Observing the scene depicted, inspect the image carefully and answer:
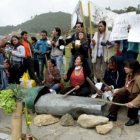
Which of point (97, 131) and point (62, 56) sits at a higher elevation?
point (62, 56)

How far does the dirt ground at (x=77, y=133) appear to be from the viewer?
279 cm

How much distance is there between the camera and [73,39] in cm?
496

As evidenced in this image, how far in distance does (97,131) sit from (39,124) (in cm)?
114

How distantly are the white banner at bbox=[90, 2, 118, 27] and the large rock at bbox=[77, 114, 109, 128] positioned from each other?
2722 mm

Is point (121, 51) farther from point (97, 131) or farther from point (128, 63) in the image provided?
point (97, 131)

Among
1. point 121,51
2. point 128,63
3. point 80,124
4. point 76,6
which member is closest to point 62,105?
point 80,124

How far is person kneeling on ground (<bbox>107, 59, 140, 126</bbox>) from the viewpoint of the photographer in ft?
10.1

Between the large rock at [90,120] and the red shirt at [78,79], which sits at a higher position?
the red shirt at [78,79]

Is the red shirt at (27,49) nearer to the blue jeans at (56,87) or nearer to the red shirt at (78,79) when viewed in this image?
the blue jeans at (56,87)

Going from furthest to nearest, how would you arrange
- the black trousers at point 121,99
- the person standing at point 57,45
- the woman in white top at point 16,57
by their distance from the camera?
the person standing at point 57,45 → the woman in white top at point 16,57 → the black trousers at point 121,99

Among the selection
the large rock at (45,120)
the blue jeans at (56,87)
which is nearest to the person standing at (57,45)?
the blue jeans at (56,87)

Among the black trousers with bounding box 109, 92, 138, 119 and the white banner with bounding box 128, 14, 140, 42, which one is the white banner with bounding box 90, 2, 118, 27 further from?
the black trousers with bounding box 109, 92, 138, 119

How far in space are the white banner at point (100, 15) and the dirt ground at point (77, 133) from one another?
2.77 meters

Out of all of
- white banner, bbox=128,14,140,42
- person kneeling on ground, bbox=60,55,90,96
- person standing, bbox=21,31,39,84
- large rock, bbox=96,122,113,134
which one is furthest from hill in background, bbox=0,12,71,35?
large rock, bbox=96,122,113,134
